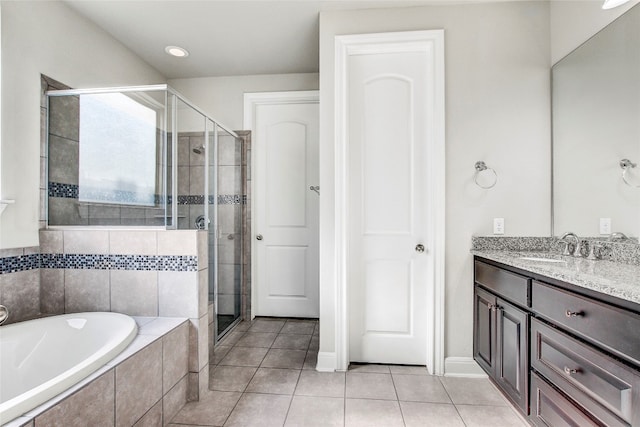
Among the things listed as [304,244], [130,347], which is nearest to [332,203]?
[304,244]

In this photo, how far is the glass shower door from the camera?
255 cm

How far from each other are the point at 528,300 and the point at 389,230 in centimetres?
91

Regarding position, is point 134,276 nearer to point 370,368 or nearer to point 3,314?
point 3,314

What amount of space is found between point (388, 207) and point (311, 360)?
→ 125cm

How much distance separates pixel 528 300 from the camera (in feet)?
4.58

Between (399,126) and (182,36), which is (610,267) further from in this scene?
(182,36)

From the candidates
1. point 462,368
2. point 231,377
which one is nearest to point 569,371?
point 462,368

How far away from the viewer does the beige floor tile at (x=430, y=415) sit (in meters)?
1.54

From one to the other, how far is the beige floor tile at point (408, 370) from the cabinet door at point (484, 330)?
349 mm

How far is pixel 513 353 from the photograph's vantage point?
4.91 feet

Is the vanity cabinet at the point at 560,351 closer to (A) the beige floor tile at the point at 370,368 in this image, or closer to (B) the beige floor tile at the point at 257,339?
(A) the beige floor tile at the point at 370,368

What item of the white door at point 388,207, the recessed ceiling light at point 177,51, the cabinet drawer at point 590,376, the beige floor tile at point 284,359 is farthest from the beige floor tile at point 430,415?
the recessed ceiling light at point 177,51

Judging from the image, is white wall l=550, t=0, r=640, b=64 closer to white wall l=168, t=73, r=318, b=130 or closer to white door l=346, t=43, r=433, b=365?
white door l=346, t=43, r=433, b=365

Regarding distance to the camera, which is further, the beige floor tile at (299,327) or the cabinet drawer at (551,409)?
the beige floor tile at (299,327)
